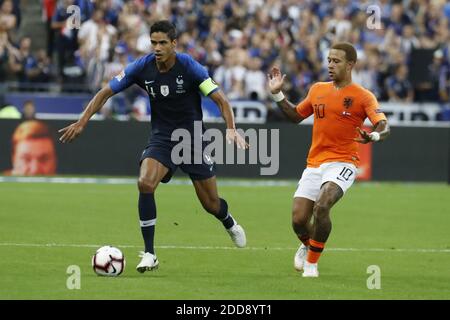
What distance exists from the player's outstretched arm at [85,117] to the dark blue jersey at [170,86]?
13cm

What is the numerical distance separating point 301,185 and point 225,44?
50.8 feet

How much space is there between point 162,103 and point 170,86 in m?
0.23

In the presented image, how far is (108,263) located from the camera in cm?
1122

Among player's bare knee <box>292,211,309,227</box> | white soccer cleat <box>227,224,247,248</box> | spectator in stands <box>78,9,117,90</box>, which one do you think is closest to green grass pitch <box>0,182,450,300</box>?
white soccer cleat <box>227,224,247,248</box>

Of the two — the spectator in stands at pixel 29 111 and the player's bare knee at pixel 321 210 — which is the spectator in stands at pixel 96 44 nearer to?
the spectator in stands at pixel 29 111

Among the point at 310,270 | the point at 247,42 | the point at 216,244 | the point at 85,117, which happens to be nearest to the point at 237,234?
the point at 216,244

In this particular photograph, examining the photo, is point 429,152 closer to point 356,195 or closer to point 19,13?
point 356,195

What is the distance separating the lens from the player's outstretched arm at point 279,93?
483 inches

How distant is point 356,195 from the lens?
23.1m

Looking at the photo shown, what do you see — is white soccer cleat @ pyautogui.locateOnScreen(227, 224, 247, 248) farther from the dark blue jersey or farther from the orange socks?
the orange socks

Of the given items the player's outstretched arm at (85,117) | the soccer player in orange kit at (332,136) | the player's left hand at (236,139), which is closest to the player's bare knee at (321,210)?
the soccer player in orange kit at (332,136)

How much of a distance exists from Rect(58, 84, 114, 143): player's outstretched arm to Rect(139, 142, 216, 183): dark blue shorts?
0.69 meters

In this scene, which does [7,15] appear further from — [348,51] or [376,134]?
[376,134]

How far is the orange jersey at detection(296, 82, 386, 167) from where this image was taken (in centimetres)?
1198
